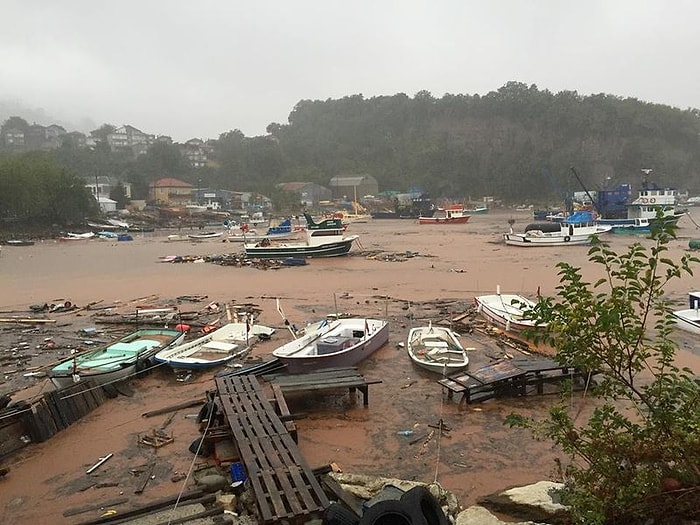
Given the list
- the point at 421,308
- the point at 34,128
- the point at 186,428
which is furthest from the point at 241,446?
the point at 34,128

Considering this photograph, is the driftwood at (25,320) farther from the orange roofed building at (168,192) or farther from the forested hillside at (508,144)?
the forested hillside at (508,144)

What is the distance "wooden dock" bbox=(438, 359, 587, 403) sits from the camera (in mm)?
10945

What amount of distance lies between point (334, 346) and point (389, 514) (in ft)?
26.2

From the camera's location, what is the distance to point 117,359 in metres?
12.9

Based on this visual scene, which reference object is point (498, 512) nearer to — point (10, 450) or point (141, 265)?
point (10, 450)

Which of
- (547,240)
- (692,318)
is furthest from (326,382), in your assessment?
(547,240)

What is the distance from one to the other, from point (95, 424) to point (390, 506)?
7.73 meters

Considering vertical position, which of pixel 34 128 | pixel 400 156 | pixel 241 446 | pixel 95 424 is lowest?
pixel 95 424

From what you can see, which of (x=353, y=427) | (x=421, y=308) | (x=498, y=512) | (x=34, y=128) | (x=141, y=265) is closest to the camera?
(x=498, y=512)

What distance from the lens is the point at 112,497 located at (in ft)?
25.8

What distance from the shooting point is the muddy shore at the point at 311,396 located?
8.39 meters

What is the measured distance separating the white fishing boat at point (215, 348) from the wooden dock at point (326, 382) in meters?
2.49

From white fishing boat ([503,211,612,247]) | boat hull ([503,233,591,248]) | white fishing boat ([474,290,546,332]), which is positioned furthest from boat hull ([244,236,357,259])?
white fishing boat ([474,290,546,332])

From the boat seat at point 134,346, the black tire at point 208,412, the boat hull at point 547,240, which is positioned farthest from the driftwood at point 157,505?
the boat hull at point 547,240
